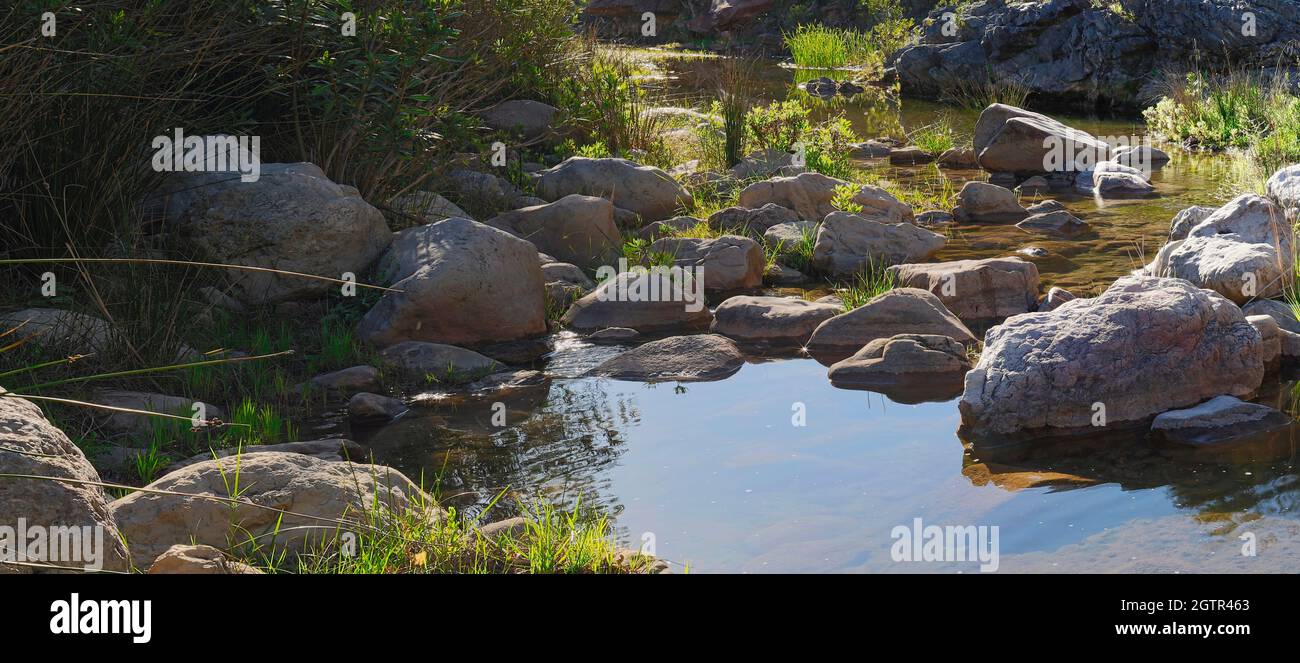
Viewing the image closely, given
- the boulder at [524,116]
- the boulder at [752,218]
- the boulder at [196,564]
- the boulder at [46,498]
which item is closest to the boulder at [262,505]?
the boulder at [196,564]

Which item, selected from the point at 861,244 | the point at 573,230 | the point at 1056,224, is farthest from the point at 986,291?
the point at 573,230

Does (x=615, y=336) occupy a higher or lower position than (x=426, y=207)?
lower

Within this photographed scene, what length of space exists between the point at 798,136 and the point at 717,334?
15.4ft

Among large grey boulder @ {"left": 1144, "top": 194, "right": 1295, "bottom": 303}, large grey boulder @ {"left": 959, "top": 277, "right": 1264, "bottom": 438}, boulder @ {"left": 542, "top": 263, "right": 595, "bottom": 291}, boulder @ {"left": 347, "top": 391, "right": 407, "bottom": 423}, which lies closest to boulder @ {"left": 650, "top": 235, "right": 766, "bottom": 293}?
boulder @ {"left": 542, "top": 263, "right": 595, "bottom": 291}

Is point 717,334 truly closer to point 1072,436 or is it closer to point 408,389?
point 408,389

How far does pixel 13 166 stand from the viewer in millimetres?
6031

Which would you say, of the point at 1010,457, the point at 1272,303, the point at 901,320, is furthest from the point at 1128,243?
the point at 1010,457

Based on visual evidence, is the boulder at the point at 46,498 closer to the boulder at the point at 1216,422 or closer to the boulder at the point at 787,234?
the boulder at the point at 1216,422

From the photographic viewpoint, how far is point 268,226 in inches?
268

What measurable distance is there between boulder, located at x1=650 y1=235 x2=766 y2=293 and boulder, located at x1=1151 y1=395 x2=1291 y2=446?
339 centimetres

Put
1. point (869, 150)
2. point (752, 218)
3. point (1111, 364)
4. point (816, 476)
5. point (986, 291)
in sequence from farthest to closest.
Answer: point (869, 150) → point (752, 218) → point (986, 291) → point (1111, 364) → point (816, 476)

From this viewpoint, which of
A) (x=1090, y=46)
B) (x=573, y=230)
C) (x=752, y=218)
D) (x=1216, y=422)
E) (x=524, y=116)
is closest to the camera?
(x=1216, y=422)

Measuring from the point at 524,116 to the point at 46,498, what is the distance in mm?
8815

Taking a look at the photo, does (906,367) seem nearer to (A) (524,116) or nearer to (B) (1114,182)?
(B) (1114,182)
